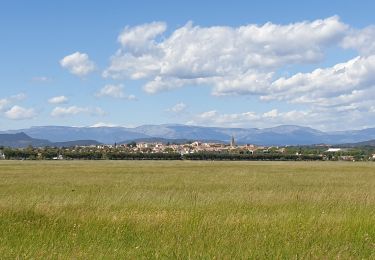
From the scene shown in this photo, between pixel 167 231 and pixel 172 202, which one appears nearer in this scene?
pixel 167 231

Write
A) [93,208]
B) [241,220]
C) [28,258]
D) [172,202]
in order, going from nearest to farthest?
[28,258] < [241,220] < [93,208] < [172,202]

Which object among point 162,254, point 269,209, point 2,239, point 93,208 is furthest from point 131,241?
point 269,209

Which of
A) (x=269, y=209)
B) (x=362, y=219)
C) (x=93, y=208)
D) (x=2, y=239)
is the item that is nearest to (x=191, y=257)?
(x=2, y=239)

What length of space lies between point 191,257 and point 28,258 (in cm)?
260

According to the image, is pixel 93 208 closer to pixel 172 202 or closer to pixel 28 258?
pixel 172 202

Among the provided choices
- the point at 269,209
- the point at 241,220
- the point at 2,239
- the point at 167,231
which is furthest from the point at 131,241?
the point at 269,209

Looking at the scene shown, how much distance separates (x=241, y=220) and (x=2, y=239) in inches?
215

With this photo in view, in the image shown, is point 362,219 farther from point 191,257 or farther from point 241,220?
point 191,257

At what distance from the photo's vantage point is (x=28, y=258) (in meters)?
9.09

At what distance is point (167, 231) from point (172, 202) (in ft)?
24.4

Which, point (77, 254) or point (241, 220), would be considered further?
point (241, 220)

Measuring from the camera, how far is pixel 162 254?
31.4ft

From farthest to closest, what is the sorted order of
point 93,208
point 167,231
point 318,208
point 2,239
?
1. point 318,208
2. point 93,208
3. point 167,231
4. point 2,239

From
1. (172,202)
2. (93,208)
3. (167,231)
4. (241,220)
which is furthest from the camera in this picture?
(172,202)
